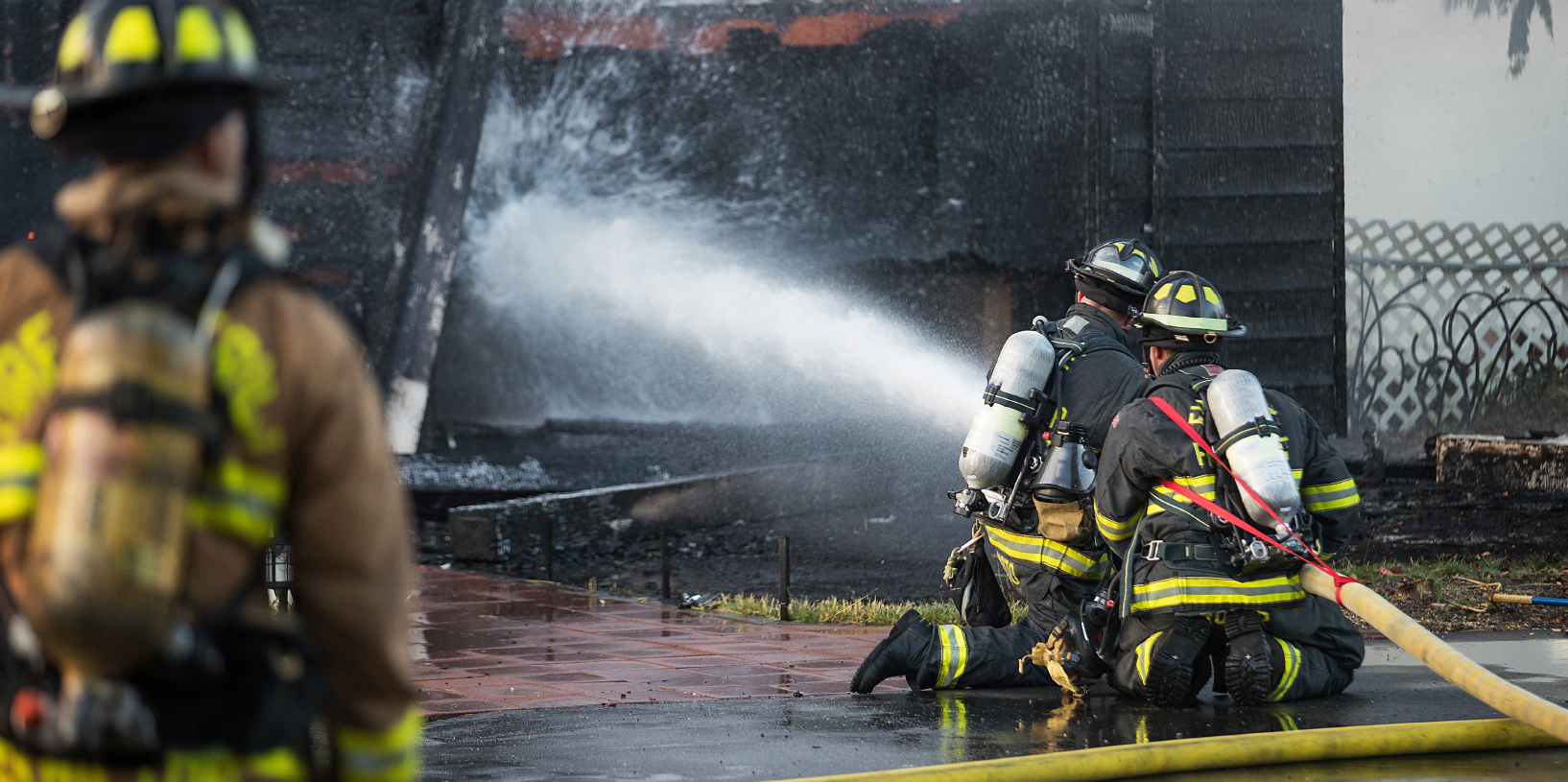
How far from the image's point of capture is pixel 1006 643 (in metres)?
4.54

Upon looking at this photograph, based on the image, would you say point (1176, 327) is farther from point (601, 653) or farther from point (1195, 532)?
point (601, 653)

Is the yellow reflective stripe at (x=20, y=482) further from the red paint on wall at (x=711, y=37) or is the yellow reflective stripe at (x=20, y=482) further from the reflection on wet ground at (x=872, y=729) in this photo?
the red paint on wall at (x=711, y=37)

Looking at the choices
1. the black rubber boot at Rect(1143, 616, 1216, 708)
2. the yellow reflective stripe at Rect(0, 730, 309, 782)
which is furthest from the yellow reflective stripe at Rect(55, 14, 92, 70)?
the black rubber boot at Rect(1143, 616, 1216, 708)

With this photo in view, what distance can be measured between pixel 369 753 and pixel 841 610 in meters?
4.86

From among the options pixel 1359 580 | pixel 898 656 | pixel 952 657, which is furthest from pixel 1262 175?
pixel 898 656

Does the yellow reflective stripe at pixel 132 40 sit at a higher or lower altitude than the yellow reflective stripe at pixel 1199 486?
higher

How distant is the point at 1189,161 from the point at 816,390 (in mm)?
4632

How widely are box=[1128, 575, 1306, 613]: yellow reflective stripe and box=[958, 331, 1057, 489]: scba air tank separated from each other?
0.63m

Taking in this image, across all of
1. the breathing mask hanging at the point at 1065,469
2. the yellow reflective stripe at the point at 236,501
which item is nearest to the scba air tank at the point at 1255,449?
the breathing mask hanging at the point at 1065,469

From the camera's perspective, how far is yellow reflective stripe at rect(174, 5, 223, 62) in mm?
1372

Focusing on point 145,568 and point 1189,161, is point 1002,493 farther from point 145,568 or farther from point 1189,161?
point 1189,161

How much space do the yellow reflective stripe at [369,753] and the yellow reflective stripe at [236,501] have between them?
211 millimetres

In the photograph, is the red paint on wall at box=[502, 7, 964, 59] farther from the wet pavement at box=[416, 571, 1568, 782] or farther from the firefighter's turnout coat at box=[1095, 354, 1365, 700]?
the firefighter's turnout coat at box=[1095, 354, 1365, 700]

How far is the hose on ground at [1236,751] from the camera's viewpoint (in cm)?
318
